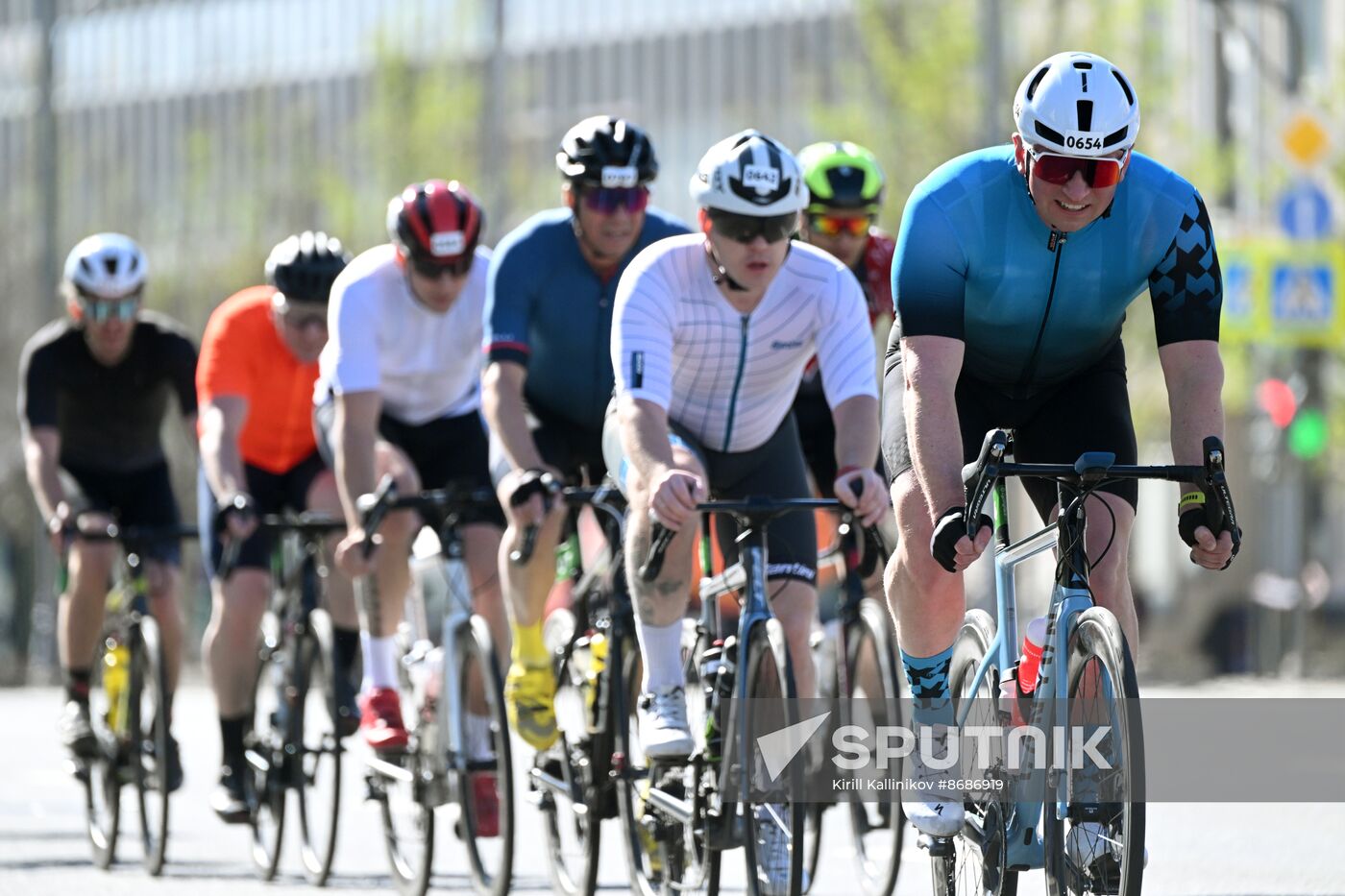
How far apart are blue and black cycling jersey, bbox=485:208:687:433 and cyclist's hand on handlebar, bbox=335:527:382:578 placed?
2.61 feet

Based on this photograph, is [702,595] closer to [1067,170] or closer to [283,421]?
[1067,170]

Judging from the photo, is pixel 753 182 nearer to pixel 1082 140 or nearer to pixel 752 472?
pixel 752 472

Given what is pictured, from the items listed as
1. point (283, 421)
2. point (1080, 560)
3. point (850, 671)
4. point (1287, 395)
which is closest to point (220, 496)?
point (283, 421)

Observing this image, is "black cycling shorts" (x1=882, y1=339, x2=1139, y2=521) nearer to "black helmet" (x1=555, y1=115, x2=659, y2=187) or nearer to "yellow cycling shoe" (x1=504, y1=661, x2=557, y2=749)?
"black helmet" (x1=555, y1=115, x2=659, y2=187)

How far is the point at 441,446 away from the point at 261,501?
1.20 m

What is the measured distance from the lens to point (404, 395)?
10.2 m

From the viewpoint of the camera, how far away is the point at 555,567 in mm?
9328

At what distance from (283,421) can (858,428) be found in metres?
3.59

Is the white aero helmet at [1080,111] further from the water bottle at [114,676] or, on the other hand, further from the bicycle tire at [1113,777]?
the water bottle at [114,676]

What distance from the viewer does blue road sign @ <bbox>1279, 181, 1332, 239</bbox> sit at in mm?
22000

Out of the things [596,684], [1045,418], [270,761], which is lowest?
[270,761]

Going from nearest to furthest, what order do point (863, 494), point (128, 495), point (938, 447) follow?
point (938, 447)
point (863, 494)
point (128, 495)

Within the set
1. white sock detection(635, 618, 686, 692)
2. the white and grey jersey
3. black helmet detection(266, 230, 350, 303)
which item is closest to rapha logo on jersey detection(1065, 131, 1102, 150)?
the white and grey jersey

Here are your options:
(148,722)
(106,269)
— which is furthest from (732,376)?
(106,269)
